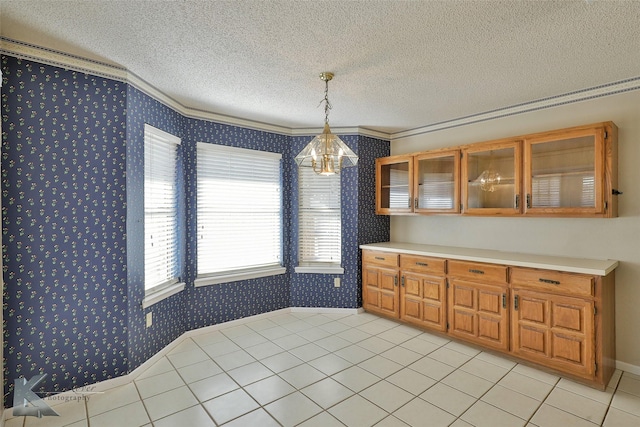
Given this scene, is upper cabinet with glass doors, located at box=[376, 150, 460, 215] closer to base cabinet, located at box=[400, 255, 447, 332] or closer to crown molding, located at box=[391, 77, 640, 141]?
crown molding, located at box=[391, 77, 640, 141]

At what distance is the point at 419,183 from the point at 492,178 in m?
0.86

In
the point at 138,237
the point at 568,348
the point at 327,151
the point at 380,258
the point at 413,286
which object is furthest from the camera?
the point at 380,258

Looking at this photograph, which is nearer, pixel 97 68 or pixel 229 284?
pixel 97 68

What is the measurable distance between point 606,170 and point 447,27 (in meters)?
1.91

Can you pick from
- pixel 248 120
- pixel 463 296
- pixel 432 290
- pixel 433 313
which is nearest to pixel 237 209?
pixel 248 120

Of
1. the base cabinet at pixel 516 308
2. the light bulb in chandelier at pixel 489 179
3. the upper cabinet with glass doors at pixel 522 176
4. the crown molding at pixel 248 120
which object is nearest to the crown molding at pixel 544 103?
the crown molding at pixel 248 120

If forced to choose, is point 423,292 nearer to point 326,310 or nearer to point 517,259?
point 517,259

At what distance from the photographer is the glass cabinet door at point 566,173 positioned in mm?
2674

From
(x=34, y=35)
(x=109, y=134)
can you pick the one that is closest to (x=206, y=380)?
(x=109, y=134)

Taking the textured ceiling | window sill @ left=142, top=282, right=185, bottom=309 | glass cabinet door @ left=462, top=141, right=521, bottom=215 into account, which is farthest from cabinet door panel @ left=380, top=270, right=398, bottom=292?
window sill @ left=142, top=282, right=185, bottom=309

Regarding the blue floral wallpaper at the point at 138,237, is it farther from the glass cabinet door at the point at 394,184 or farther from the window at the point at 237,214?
the glass cabinet door at the point at 394,184

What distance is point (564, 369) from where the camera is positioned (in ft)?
8.59

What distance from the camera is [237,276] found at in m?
3.88

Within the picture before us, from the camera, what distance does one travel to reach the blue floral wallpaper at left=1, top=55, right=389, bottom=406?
217 cm
